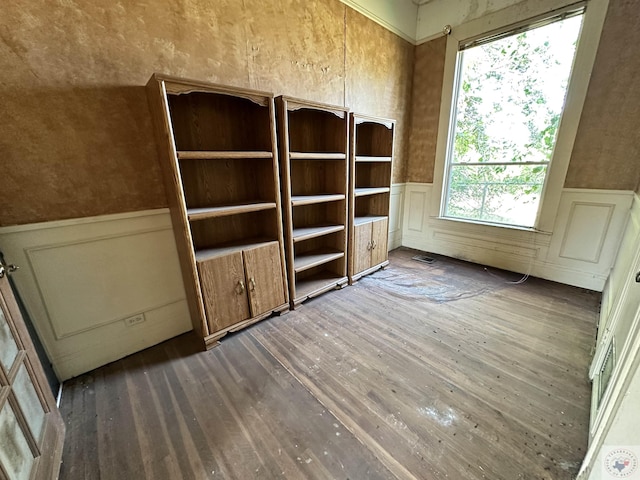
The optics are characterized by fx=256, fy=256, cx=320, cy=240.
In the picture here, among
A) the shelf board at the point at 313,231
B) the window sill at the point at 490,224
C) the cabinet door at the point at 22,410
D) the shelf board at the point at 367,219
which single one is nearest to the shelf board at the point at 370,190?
the shelf board at the point at 367,219

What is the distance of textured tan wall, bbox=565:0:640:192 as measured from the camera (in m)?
2.14

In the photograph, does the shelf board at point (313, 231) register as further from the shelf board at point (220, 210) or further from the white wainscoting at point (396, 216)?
the white wainscoting at point (396, 216)

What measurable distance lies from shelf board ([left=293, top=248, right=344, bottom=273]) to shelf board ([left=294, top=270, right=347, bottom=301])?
0.20 metres

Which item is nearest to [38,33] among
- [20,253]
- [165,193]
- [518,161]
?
[165,193]

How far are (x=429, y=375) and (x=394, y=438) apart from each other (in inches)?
19.9

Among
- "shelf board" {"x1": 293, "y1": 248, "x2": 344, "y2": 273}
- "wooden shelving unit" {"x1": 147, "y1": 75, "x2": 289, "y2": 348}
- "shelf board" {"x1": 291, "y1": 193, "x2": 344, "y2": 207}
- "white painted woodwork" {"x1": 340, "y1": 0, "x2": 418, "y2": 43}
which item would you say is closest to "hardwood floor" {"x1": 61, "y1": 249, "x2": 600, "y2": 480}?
"wooden shelving unit" {"x1": 147, "y1": 75, "x2": 289, "y2": 348}

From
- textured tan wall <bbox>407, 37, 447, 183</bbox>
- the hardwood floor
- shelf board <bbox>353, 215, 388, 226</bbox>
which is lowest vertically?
the hardwood floor

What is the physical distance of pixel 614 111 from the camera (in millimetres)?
2273

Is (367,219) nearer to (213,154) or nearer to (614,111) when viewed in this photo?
(213,154)

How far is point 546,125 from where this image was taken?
2.67 m

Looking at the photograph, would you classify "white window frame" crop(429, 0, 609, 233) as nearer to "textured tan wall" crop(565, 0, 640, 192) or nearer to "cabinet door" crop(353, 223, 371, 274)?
"textured tan wall" crop(565, 0, 640, 192)

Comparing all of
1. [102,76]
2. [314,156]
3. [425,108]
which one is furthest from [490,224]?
[102,76]

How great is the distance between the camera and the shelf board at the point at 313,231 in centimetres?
230

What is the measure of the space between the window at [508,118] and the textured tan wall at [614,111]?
22cm
